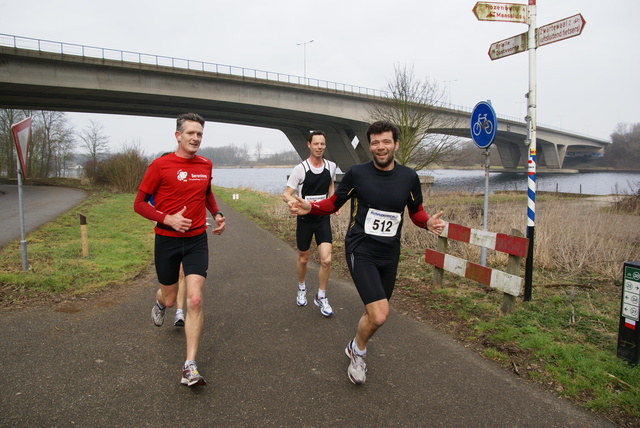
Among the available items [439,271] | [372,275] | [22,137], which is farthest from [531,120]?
[22,137]

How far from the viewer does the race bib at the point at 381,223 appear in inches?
132

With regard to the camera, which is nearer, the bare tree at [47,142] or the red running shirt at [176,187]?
the red running shirt at [176,187]

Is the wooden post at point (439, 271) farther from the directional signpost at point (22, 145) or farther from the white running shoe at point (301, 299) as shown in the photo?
the directional signpost at point (22, 145)

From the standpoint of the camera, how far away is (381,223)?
11.1 ft

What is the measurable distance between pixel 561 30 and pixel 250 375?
17.5ft

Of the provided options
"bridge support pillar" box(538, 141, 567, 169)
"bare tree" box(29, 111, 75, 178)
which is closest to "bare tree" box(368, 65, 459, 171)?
"bare tree" box(29, 111, 75, 178)

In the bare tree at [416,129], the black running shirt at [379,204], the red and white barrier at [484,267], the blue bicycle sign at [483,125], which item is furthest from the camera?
the bare tree at [416,129]

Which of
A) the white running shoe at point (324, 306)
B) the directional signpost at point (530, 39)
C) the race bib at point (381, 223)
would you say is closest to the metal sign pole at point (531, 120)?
the directional signpost at point (530, 39)

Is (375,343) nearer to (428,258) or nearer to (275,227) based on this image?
(428,258)

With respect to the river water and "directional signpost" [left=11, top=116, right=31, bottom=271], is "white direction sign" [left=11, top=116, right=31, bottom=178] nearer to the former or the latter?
"directional signpost" [left=11, top=116, right=31, bottom=271]

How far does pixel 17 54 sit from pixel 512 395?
1171 inches

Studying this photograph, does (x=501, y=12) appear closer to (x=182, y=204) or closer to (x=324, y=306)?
(x=324, y=306)

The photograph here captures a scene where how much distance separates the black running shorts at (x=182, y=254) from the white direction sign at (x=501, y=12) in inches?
177

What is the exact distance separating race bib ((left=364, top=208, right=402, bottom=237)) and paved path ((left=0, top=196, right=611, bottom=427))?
48.1 inches
